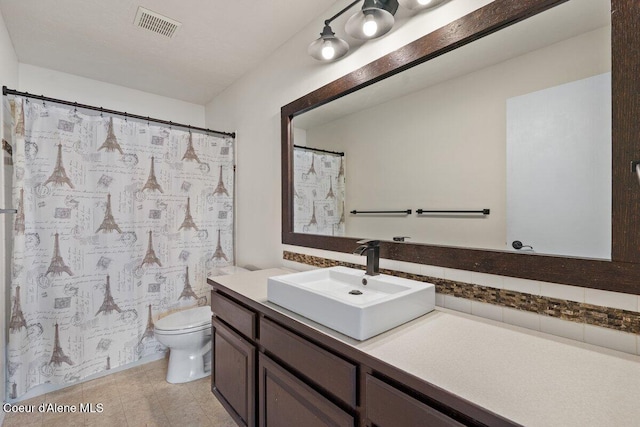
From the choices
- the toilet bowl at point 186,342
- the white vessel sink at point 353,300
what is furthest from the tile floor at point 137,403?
the white vessel sink at point 353,300

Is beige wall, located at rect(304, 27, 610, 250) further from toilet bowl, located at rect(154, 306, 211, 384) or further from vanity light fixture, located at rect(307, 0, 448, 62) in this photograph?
toilet bowl, located at rect(154, 306, 211, 384)

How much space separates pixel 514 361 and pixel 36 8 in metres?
2.89

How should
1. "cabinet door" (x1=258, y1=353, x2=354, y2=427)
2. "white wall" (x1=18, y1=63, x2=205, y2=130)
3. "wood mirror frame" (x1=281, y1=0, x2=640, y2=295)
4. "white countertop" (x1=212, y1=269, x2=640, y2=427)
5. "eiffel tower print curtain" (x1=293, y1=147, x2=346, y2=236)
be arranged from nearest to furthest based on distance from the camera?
"white countertop" (x1=212, y1=269, x2=640, y2=427) → "wood mirror frame" (x1=281, y1=0, x2=640, y2=295) → "cabinet door" (x1=258, y1=353, x2=354, y2=427) → "eiffel tower print curtain" (x1=293, y1=147, x2=346, y2=236) → "white wall" (x1=18, y1=63, x2=205, y2=130)

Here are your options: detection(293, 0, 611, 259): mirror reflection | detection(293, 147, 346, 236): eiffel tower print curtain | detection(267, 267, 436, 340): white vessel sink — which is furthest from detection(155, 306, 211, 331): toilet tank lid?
detection(293, 0, 611, 259): mirror reflection

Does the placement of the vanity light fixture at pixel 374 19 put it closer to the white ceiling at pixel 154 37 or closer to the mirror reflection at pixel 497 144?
the mirror reflection at pixel 497 144

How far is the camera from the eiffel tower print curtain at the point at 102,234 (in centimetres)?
192

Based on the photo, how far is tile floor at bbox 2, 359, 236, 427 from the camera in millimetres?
1768

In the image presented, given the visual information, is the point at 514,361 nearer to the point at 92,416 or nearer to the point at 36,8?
the point at 92,416

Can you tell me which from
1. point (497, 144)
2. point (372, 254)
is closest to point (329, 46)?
point (497, 144)

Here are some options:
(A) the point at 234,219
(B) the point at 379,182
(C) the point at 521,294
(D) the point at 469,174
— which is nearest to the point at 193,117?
(A) the point at 234,219

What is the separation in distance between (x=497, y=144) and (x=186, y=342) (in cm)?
222

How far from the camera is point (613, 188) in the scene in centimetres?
88

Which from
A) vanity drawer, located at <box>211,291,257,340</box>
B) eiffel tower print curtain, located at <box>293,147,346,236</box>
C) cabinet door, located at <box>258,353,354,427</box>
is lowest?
cabinet door, located at <box>258,353,354,427</box>

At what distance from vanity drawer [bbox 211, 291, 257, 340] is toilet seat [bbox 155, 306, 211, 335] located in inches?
19.4
